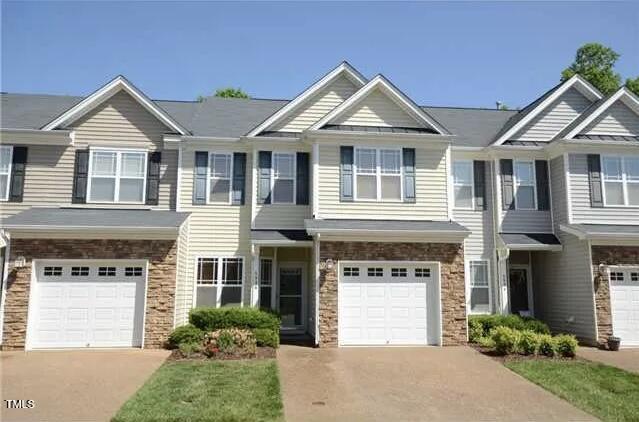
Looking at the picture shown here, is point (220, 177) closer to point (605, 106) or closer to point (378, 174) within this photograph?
point (378, 174)

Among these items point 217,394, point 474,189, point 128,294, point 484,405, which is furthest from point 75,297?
point 474,189

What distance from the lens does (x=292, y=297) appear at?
17.5 metres

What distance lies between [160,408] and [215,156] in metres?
10.5

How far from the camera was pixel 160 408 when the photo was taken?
8305mm

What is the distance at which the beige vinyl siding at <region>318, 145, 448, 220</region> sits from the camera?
52.2 feet

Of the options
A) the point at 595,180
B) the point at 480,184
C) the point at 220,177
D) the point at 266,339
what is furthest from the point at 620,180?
the point at 220,177

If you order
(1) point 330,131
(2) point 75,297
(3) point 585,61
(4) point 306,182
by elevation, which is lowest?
(2) point 75,297

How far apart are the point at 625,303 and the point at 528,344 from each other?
4675 millimetres

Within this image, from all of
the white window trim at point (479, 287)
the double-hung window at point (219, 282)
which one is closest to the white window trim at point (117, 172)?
the double-hung window at point (219, 282)

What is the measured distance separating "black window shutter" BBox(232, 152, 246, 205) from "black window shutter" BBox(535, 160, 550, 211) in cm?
1067

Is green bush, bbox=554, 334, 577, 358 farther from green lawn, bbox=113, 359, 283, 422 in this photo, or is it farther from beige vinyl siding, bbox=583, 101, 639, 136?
beige vinyl siding, bbox=583, 101, 639, 136

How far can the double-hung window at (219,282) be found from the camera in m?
16.5

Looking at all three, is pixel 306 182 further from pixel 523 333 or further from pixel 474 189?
pixel 523 333

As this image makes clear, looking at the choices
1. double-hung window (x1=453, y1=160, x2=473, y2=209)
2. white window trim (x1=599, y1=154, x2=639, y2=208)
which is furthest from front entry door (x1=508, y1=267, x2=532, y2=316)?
white window trim (x1=599, y1=154, x2=639, y2=208)
